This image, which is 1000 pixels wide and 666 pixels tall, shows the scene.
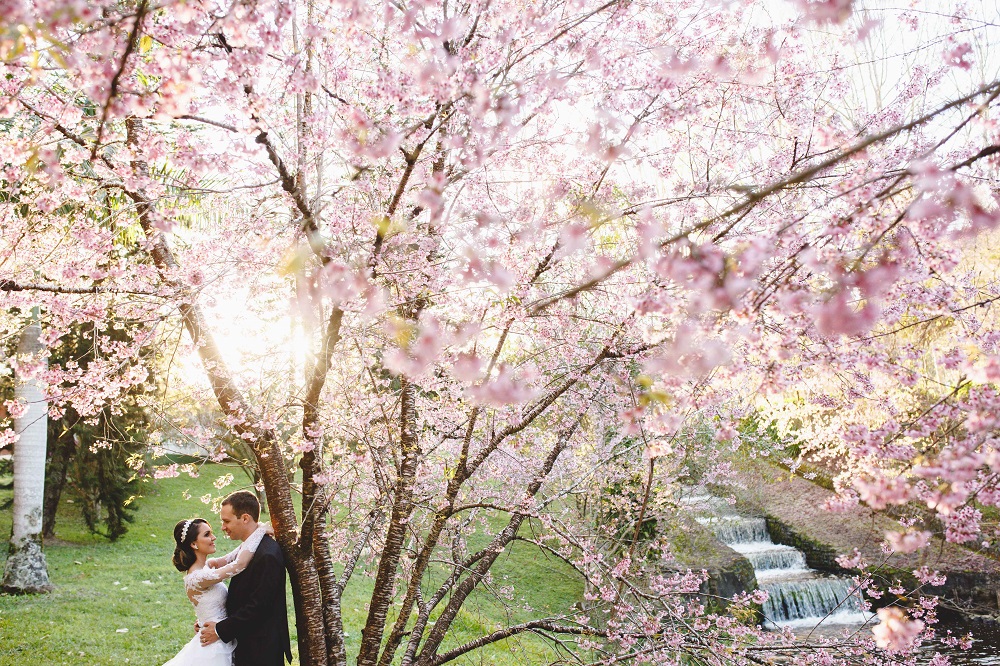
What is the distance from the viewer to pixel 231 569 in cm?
353

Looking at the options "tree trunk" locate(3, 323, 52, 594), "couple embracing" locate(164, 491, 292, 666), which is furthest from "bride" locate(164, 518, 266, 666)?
"tree trunk" locate(3, 323, 52, 594)

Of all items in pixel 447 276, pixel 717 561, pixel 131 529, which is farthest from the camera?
pixel 131 529

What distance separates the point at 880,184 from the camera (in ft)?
10.0

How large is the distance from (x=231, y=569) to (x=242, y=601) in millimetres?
237

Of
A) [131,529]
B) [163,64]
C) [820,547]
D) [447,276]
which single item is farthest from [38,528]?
[820,547]

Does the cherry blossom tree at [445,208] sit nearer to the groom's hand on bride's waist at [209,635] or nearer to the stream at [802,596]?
the groom's hand on bride's waist at [209,635]

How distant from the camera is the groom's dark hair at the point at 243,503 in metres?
3.71

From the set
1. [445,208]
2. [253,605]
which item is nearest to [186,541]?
[253,605]

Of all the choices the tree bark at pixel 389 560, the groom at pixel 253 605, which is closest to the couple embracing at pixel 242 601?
the groom at pixel 253 605

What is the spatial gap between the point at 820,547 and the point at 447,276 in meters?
11.5

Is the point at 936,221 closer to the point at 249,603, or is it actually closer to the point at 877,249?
the point at 877,249

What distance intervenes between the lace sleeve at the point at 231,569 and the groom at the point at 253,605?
39 mm

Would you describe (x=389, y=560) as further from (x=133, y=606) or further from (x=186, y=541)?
(x=133, y=606)

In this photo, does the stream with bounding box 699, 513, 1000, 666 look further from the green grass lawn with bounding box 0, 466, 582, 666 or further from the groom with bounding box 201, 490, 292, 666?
the groom with bounding box 201, 490, 292, 666
